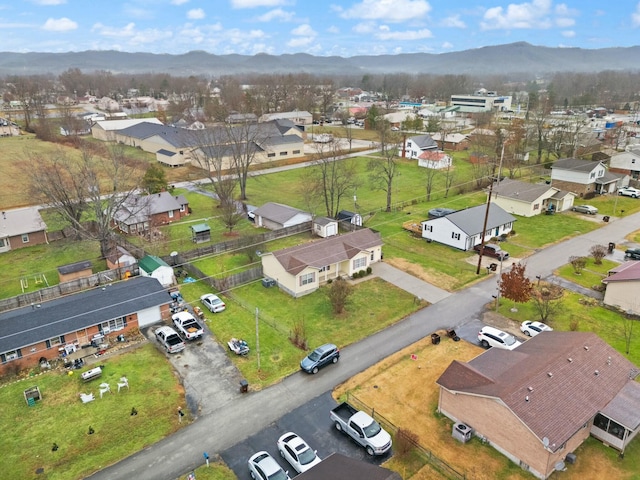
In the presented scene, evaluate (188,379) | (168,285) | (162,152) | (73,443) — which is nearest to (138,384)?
(188,379)

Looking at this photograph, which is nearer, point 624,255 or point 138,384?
point 138,384

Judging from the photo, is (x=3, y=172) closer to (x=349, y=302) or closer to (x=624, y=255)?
(x=349, y=302)

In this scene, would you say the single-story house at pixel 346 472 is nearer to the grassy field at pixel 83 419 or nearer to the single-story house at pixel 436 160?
the grassy field at pixel 83 419

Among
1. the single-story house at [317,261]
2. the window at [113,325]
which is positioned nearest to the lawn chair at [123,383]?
the window at [113,325]

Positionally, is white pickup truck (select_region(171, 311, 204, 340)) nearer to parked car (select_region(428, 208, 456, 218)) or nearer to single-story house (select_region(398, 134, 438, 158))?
parked car (select_region(428, 208, 456, 218))

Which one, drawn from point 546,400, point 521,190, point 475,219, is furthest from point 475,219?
point 546,400

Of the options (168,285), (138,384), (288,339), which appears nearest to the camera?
(138,384)

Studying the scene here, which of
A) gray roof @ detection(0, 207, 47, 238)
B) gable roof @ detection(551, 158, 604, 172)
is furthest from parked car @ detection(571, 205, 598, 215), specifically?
gray roof @ detection(0, 207, 47, 238)
